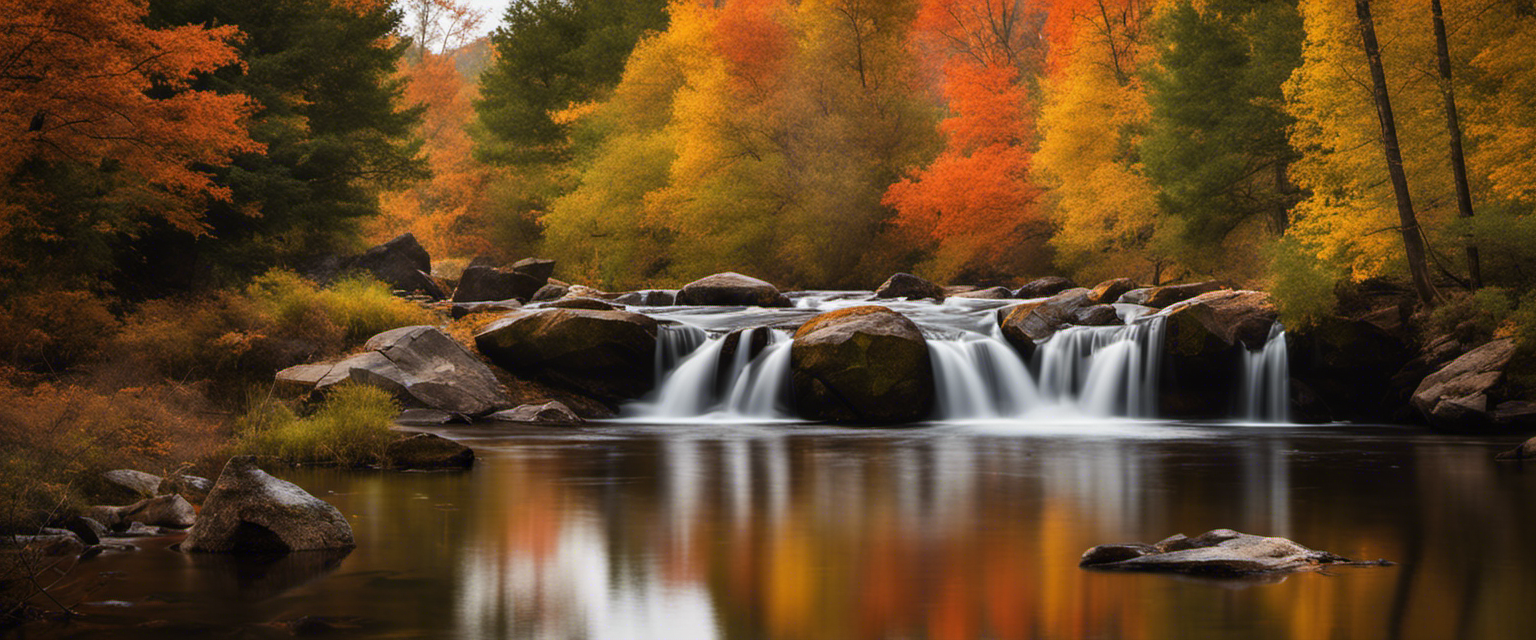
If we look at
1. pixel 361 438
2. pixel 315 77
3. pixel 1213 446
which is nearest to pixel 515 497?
pixel 361 438

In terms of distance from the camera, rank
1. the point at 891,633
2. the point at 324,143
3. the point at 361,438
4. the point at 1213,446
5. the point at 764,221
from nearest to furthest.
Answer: the point at 891,633
the point at 361,438
the point at 1213,446
the point at 324,143
the point at 764,221

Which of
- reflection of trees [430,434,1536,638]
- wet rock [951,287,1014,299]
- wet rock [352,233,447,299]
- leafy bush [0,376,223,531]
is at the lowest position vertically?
reflection of trees [430,434,1536,638]

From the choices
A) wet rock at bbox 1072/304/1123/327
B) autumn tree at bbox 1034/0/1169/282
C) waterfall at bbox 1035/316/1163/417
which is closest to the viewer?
waterfall at bbox 1035/316/1163/417

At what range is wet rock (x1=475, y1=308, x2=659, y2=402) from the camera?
2242cm

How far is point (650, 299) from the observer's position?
31.6 m

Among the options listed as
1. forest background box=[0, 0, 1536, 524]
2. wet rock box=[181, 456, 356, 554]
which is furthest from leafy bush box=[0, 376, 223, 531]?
wet rock box=[181, 456, 356, 554]

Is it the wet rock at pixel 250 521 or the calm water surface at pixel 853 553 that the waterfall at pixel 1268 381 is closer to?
the calm water surface at pixel 853 553

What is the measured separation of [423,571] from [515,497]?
144 inches

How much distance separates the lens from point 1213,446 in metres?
17.3

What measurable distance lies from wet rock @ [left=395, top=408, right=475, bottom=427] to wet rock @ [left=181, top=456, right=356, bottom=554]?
426 inches

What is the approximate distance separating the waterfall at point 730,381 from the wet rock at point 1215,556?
13962 millimetres

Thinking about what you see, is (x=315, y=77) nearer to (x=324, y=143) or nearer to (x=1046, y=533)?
(x=324, y=143)

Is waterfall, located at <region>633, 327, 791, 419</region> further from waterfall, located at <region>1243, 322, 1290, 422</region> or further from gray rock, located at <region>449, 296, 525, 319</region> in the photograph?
waterfall, located at <region>1243, 322, 1290, 422</region>

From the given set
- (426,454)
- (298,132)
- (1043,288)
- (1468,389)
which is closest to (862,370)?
(426,454)
